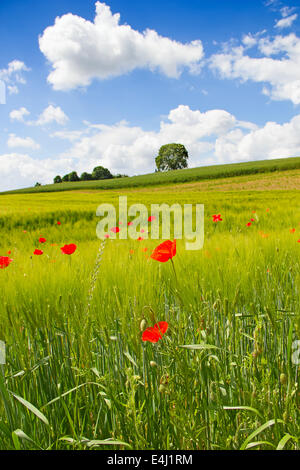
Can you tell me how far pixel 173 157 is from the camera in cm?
6769

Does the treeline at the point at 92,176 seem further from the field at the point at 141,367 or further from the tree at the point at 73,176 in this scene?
the field at the point at 141,367

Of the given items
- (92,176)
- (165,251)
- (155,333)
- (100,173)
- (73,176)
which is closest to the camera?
(155,333)

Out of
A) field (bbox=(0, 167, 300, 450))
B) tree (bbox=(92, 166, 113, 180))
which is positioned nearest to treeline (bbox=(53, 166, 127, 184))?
tree (bbox=(92, 166, 113, 180))

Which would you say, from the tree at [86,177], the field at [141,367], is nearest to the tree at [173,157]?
the tree at [86,177]

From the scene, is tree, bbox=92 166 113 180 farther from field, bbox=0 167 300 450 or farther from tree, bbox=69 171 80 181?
field, bbox=0 167 300 450

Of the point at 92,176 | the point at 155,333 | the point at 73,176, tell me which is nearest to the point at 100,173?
the point at 92,176

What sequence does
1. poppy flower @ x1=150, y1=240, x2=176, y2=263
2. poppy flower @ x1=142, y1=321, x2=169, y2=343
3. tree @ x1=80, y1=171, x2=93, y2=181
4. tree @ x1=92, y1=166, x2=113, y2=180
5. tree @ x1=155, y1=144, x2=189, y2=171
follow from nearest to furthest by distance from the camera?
1. poppy flower @ x1=142, y1=321, x2=169, y2=343
2. poppy flower @ x1=150, y1=240, x2=176, y2=263
3. tree @ x1=155, y1=144, x2=189, y2=171
4. tree @ x1=92, y1=166, x2=113, y2=180
5. tree @ x1=80, y1=171, x2=93, y2=181

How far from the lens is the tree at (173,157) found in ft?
222

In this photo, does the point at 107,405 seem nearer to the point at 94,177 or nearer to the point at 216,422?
the point at 216,422

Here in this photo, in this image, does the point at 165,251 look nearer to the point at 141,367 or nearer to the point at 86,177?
the point at 141,367

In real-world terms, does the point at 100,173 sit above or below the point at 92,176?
above

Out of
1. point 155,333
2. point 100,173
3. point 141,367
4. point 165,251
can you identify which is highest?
point 100,173

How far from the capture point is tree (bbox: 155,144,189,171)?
67675 millimetres

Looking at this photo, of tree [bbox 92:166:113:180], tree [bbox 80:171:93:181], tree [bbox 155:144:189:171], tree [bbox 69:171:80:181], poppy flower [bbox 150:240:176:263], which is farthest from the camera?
tree [bbox 80:171:93:181]
